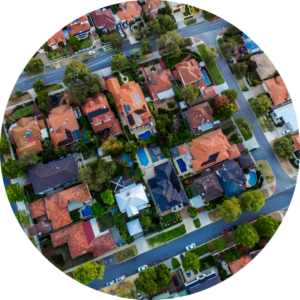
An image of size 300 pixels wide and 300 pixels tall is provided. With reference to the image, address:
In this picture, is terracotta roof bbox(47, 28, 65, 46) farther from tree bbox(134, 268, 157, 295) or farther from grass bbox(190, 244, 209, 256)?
grass bbox(190, 244, 209, 256)

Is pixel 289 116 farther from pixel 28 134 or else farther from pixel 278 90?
pixel 28 134

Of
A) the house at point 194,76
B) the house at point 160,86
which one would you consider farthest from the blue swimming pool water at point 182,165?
the house at point 194,76

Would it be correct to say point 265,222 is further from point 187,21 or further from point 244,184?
point 187,21

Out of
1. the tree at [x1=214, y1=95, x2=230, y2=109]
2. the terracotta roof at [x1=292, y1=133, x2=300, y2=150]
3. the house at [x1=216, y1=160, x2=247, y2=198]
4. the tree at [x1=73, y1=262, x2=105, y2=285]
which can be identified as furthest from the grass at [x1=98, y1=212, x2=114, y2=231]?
the terracotta roof at [x1=292, y1=133, x2=300, y2=150]

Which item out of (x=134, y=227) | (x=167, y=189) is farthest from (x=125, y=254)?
(x=167, y=189)

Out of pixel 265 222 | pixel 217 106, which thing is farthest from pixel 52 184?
pixel 265 222
